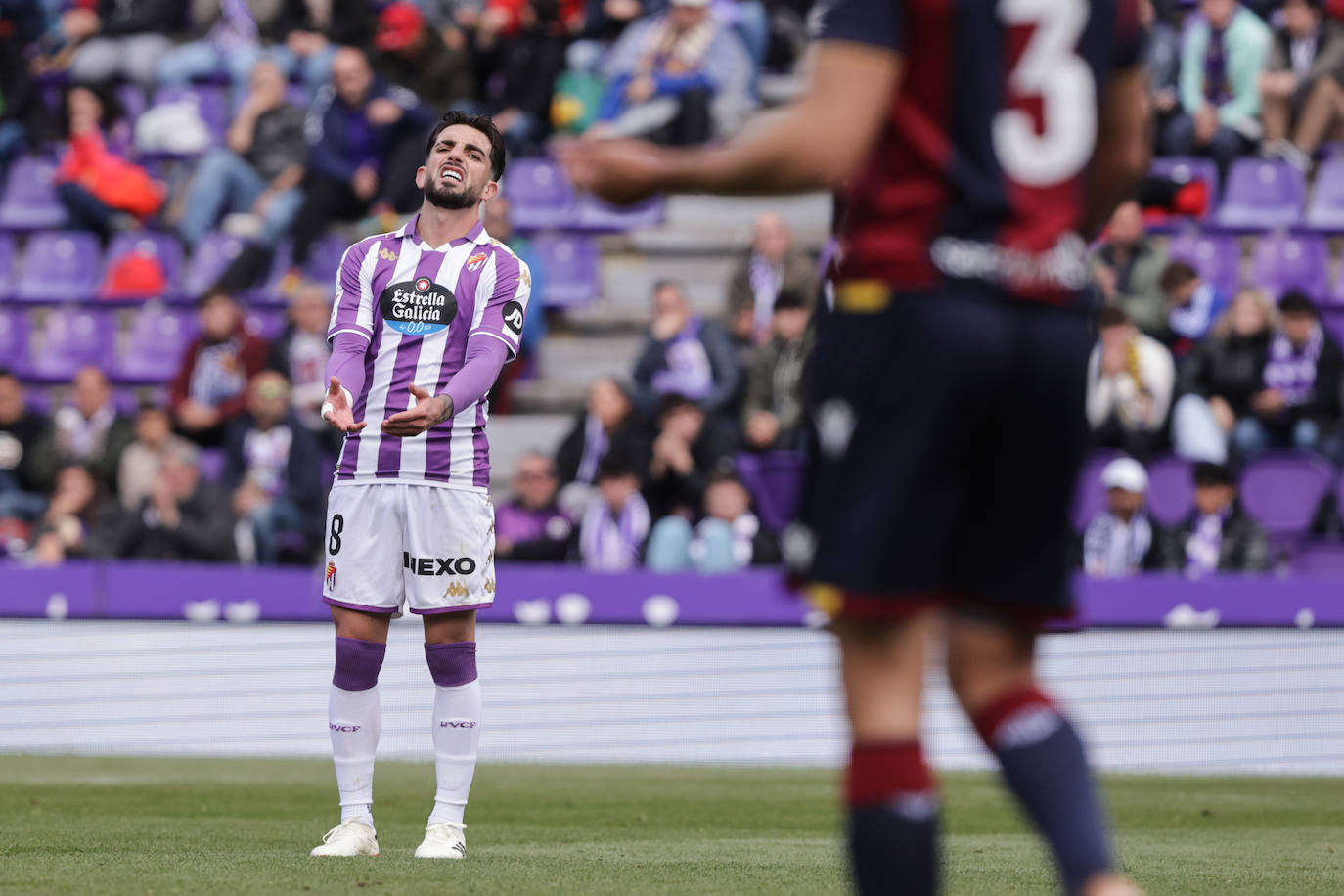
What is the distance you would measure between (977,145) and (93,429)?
43.6 ft

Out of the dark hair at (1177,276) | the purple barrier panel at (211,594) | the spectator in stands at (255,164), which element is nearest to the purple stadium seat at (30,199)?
the spectator in stands at (255,164)

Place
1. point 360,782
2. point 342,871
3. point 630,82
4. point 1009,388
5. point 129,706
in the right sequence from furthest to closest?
point 630,82, point 129,706, point 360,782, point 342,871, point 1009,388

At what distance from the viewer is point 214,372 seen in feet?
51.7

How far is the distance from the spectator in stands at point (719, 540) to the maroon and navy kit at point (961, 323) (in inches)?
364

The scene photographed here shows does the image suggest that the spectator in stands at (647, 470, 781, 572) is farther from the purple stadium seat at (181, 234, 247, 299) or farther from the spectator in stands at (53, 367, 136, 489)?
the purple stadium seat at (181, 234, 247, 299)

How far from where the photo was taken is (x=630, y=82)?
16875mm

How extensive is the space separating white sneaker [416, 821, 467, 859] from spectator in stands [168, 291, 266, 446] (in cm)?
923

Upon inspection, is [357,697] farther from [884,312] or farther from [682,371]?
[682,371]

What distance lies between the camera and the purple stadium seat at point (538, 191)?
1750cm

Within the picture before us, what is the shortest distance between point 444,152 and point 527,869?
2280 millimetres

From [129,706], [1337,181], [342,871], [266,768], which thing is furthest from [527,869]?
[1337,181]

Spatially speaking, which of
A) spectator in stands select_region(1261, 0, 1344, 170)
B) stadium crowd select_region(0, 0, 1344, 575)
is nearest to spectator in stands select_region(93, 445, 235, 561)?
stadium crowd select_region(0, 0, 1344, 575)

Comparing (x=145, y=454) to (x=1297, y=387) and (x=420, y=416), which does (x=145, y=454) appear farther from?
(x=420, y=416)

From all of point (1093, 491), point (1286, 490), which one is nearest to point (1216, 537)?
point (1286, 490)
